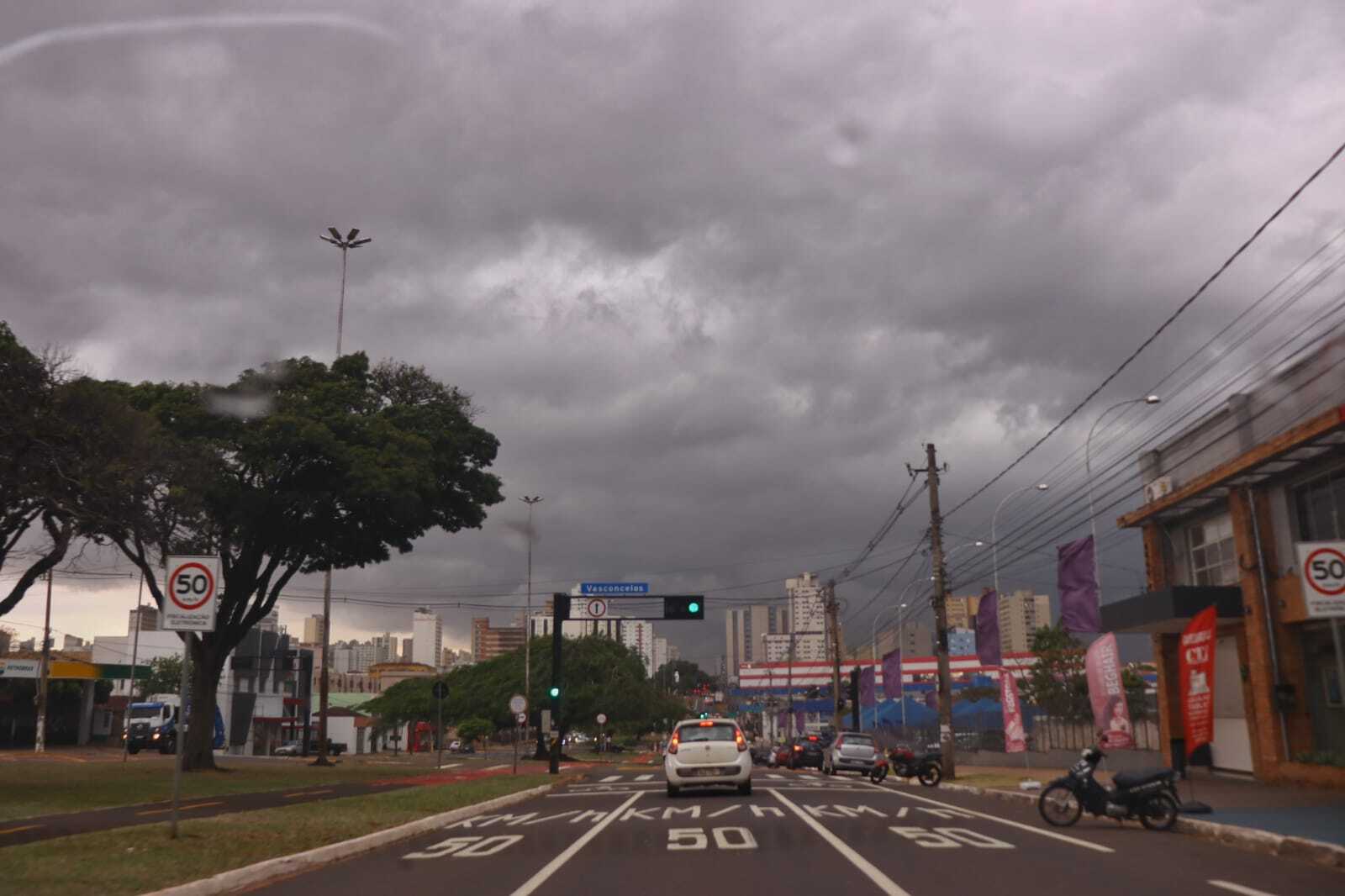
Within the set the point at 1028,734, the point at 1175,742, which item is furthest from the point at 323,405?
the point at 1028,734

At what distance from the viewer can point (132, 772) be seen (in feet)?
111

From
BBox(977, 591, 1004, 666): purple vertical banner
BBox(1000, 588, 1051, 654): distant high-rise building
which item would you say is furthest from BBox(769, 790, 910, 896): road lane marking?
BBox(1000, 588, 1051, 654): distant high-rise building

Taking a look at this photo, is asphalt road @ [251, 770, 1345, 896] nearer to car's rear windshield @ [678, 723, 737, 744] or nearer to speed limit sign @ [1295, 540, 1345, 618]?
speed limit sign @ [1295, 540, 1345, 618]

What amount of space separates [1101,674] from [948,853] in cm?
1402

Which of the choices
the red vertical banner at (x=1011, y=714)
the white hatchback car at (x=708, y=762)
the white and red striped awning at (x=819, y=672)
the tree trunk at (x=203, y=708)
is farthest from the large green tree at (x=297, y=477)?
the white and red striped awning at (x=819, y=672)

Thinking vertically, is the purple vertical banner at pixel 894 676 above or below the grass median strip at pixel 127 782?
above

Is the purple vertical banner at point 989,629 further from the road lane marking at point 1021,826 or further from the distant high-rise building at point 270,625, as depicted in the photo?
the distant high-rise building at point 270,625

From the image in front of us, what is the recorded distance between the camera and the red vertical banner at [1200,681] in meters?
17.7

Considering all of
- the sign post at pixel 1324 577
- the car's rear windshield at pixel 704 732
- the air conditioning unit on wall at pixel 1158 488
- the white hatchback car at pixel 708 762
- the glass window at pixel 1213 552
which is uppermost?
the air conditioning unit on wall at pixel 1158 488

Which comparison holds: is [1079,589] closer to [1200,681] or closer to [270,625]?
[1200,681]

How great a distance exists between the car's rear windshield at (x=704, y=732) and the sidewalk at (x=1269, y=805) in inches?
278

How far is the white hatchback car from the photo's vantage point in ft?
73.8

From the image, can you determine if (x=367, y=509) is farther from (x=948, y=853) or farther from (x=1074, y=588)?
(x=948, y=853)

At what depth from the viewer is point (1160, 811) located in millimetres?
15719
